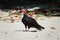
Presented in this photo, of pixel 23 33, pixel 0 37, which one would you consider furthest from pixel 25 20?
pixel 0 37

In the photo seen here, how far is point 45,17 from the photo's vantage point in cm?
1023

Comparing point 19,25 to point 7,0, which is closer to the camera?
point 19,25

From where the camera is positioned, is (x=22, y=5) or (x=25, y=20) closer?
(x=25, y=20)

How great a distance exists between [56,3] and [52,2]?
24cm

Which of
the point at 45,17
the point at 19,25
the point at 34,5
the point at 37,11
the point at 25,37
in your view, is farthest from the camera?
the point at 34,5

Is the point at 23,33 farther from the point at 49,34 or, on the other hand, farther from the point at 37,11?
the point at 37,11

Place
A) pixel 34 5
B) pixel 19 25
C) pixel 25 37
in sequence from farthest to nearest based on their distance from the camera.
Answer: pixel 34 5, pixel 19 25, pixel 25 37

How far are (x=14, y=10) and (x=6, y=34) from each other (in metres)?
3.69

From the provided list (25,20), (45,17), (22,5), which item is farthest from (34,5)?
(25,20)

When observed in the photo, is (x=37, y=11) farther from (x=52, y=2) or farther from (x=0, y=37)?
(x=0, y=37)

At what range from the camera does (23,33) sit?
807cm

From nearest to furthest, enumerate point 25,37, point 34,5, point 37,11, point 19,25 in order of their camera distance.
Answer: point 25,37, point 19,25, point 37,11, point 34,5

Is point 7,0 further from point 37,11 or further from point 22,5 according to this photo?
point 37,11

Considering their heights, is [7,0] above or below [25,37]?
above
